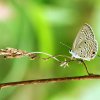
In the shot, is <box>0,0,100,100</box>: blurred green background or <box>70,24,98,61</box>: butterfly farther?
<box>0,0,100,100</box>: blurred green background

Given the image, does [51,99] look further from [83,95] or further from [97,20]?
[97,20]

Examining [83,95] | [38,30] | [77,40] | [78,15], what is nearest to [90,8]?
[78,15]

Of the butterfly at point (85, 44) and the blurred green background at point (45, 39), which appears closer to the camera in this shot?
the butterfly at point (85, 44)

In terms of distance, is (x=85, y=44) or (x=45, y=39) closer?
(x=85, y=44)
